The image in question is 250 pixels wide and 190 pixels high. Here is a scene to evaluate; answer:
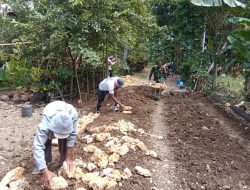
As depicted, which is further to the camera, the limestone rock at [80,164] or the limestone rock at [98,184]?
the limestone rock at [80,164]

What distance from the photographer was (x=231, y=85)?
1630cm

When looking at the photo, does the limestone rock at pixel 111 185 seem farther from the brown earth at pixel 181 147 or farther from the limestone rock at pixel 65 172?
the limestone rock at pixel 65 172

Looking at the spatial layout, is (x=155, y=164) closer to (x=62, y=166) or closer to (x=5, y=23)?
(x=62, y=166)

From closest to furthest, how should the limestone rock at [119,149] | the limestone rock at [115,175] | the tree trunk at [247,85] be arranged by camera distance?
the limestone rock at [115,175], the limestone rock at [119,149], the tree trunk at [247,85]

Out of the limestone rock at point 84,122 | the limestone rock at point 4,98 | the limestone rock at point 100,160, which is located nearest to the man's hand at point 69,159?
the limestone rock at point 100,160

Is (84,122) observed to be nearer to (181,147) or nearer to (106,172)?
(181,147)

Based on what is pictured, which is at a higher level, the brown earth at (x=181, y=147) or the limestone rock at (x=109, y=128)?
the limestone rock at (x=109, y=128)

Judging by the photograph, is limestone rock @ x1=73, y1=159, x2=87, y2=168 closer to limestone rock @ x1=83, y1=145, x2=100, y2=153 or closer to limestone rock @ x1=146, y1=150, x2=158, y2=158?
limestone rock @ x1=83, y1=145, x2=100, y2=153

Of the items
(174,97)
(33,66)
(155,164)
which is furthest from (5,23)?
(155,164)

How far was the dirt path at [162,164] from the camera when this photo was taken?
5.52m

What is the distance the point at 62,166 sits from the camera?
497 centimetres

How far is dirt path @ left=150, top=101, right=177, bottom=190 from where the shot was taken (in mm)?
5516

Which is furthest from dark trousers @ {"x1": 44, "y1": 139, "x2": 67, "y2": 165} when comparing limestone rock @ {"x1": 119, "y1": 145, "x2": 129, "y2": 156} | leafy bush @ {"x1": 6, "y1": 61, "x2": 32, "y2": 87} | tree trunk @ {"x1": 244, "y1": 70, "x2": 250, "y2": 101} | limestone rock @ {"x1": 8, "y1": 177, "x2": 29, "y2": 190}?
tree trunk @ {"x1": 244, "y1": 70, "x2": 250, "y2": 101}

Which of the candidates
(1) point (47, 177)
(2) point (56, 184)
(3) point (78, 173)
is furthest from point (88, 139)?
(1) point (47, 177)
